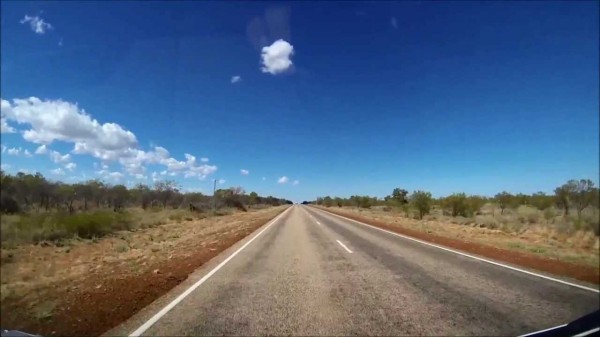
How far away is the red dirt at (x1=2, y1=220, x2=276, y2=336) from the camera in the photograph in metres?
5.25

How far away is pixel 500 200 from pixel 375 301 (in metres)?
10.5

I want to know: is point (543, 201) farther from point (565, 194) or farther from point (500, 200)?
point (500, 200)

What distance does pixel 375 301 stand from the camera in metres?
6.82

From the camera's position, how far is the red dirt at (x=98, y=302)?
5250 millimetres

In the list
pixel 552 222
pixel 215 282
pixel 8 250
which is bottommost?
pixel 215 282

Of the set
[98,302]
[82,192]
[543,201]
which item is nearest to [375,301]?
[543,201]

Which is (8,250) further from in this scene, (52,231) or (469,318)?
(469,318)

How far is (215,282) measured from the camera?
29.8ft

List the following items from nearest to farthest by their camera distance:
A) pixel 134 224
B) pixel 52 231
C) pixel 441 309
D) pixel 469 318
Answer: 1. pixel 469 318
2. pixel 441 309
3. pixel 52 231
4. pixel 134 224

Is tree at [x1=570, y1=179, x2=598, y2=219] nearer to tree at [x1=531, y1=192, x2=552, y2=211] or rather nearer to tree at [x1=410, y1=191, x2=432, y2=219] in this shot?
tree at [x1=531, y1=192, x2=552, y2=211]

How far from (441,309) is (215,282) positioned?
16.5 feet

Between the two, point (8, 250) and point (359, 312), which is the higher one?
point (8, 250)

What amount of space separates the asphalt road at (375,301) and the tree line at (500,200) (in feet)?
4.51

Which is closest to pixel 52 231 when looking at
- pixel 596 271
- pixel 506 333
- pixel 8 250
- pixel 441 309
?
pixel 8 250
